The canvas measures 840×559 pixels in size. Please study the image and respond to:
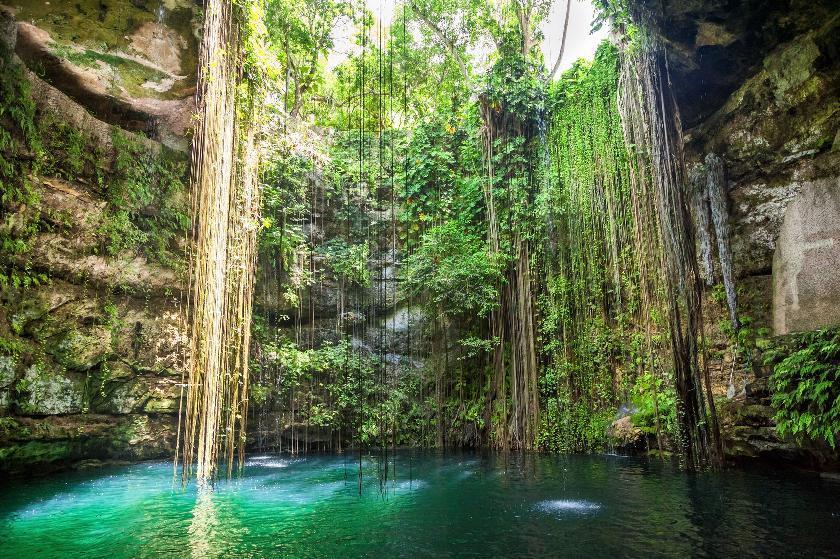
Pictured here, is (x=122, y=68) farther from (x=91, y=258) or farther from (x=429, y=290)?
(x=429, y=290)

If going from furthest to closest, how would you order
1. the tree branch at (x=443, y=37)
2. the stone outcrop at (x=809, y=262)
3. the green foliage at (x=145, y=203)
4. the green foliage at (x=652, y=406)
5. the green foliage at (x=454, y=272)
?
the tree branch at (x=443, y=37) → the green foliage at (x=454, y=272) → the green foliage at (x=145, y=203) → the green foliage at (x=652, y=406) → the stone outcrop at (x=809, y=262)

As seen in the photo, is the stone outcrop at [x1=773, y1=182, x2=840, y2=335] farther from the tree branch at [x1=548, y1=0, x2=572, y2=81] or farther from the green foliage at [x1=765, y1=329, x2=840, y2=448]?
the tree branch at [x1=548, y1=0, x2=572, y2=81]

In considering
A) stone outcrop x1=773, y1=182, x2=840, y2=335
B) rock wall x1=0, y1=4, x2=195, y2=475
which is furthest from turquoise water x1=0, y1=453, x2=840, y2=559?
stone outcrop x1=773, y1=182, x2=840, y2=335

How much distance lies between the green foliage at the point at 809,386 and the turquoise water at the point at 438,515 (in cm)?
52

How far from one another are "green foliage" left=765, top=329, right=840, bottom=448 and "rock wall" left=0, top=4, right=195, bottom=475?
7.83 m

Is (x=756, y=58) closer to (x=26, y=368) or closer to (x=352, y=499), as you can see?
(x=352, y=499)

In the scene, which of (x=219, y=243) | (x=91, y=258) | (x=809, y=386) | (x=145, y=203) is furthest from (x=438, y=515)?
(x=145, y=203)

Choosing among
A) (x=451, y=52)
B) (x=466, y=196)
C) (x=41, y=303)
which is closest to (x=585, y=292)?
(x=466, y=196)

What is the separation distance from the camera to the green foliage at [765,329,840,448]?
15.1 feet

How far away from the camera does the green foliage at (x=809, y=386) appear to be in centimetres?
460

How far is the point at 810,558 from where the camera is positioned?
2.78 m

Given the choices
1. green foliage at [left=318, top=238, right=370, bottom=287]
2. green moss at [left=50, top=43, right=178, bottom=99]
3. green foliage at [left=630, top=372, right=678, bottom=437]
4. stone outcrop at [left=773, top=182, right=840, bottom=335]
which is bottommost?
green foliage at [left=630, top=372, right=678, bottom=437]

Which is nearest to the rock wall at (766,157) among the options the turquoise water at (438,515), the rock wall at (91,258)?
the turquoise water at (438,515)

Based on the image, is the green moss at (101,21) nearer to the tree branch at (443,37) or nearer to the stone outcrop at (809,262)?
the tree branch at (443,37)
